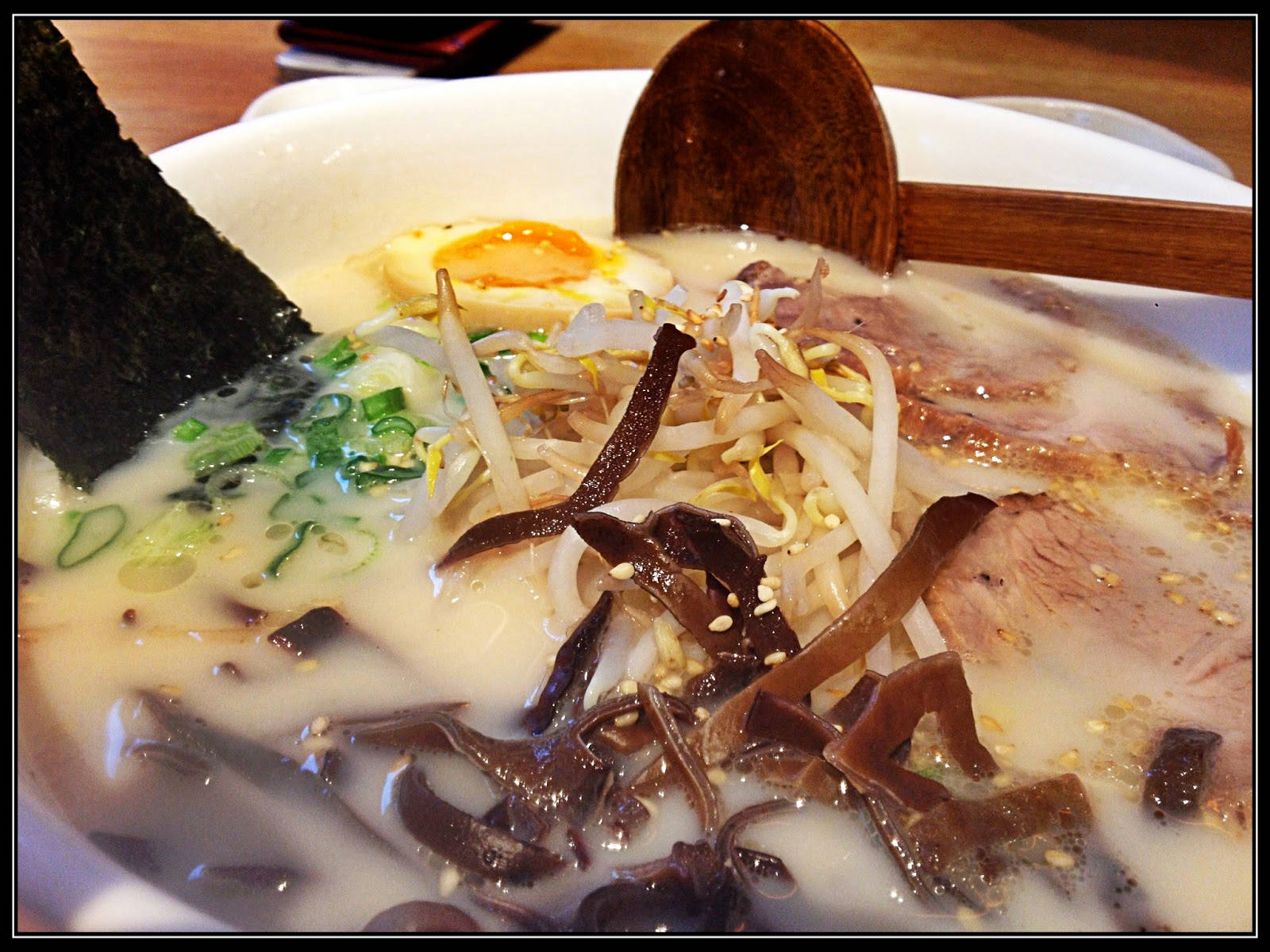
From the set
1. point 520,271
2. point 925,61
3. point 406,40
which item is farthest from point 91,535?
point 925,61

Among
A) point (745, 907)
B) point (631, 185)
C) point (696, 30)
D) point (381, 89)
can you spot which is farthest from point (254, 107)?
point (745, 907)

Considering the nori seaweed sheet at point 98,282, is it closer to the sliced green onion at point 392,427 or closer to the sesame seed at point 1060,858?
the sliced green onion at point 392,427

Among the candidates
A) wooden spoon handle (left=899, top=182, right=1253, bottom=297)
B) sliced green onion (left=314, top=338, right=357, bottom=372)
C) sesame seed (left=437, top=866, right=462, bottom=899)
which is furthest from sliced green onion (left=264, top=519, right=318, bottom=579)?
wooden spoon handle (left=899, top=182, right=1253, bottom=297)

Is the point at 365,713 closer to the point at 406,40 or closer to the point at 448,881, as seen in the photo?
the point at 448,881

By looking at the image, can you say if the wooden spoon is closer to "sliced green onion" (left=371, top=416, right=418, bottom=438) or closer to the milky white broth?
the milky white broth

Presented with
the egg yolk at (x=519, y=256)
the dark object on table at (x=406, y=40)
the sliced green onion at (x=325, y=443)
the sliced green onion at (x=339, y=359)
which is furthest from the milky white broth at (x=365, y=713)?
the dark object on table at (x=406, y=40)
